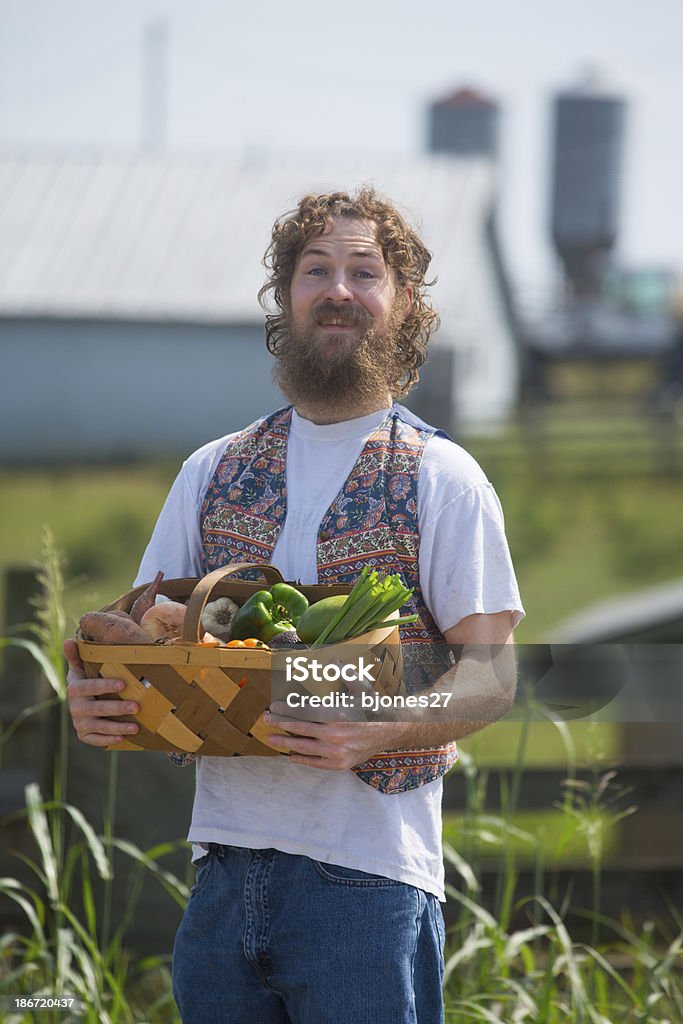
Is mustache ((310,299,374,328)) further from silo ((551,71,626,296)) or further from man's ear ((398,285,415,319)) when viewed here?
silo ((551,71,626,296))

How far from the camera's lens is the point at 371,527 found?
6.76ft

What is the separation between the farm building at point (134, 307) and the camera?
61.2 feet

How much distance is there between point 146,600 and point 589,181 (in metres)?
36.3

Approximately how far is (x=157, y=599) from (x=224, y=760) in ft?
0.95

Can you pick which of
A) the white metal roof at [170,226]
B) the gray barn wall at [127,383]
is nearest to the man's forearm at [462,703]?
the white metal roof at [170,226]

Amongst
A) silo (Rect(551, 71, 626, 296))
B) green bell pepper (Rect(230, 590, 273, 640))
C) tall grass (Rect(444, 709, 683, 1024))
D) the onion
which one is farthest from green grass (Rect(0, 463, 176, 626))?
silo (Rect(551, 71, 626, 296))

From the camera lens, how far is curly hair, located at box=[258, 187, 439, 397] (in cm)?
227

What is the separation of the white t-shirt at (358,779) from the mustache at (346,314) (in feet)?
0.67

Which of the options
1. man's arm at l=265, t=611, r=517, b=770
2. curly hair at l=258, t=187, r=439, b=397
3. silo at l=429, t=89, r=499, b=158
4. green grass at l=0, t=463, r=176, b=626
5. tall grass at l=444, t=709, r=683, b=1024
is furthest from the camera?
silo at l=429, t=89, r=499, b=158

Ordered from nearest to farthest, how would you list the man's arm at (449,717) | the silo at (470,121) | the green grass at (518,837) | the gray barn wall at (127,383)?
the man's arm at (449,717)
the green grass at (518,837)
the gray barn wall at (127,383)
the silo at (470,121)

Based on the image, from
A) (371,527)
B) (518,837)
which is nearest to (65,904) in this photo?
(371,527)

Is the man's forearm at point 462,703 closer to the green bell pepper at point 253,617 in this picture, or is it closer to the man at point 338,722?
the man at point 338,722

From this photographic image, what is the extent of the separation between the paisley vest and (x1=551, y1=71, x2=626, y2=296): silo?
3507 cm

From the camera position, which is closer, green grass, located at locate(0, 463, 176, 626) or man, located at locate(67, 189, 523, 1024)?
man, located at locate(67, 189, 523, 1024)
